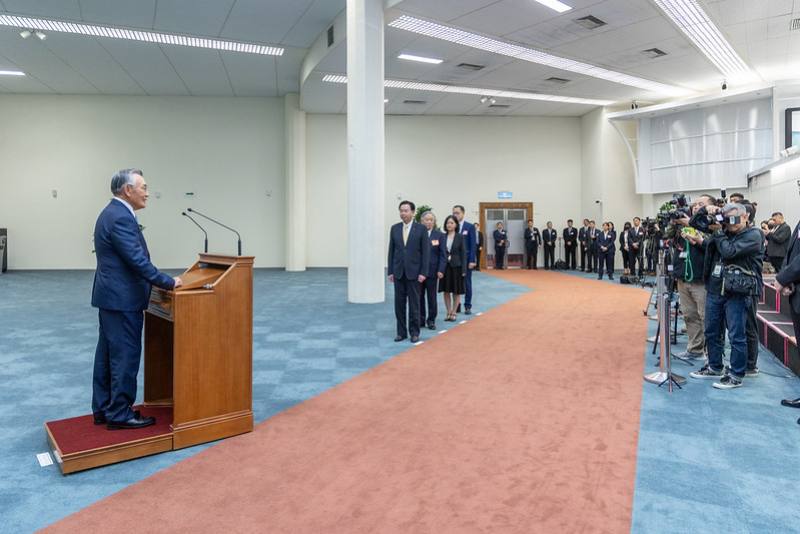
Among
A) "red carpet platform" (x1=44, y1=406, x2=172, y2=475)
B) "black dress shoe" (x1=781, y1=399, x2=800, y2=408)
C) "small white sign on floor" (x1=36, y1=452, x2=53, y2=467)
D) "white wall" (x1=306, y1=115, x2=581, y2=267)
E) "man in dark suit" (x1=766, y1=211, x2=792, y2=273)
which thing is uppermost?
"white wall" (x1=306, y1=115, x2=581, y2=267)

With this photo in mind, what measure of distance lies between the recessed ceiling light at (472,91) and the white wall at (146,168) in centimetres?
413

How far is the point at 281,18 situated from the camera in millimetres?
10000

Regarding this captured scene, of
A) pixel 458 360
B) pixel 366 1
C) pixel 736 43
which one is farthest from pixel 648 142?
pixel 458 360

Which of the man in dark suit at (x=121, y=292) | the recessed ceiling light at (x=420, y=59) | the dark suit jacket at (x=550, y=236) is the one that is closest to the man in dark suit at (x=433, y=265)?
the man in dark suit at (x=121, y=292)

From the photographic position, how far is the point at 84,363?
4977mm

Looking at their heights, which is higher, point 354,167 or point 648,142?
point 648,142

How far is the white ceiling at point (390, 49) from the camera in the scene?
30.0 ft

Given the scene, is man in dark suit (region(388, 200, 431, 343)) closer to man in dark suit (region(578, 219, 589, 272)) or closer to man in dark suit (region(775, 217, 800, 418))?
man in dark suit (region(775, 217, 800, 418))

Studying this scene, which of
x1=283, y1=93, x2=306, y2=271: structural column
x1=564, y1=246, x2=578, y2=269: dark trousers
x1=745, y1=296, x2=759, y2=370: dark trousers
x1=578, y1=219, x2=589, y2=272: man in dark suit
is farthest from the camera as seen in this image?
x1=564, y1=246, x2=578, y2=269: dark trousers

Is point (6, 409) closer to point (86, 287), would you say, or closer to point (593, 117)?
point (86, 287)

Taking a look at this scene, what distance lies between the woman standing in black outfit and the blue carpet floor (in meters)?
0.50

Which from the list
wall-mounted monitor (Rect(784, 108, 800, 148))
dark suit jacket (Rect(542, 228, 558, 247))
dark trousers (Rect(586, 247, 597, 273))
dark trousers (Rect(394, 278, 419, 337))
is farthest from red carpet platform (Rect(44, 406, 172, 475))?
dark suit jacket (Rect(542, 228, 558, 247))

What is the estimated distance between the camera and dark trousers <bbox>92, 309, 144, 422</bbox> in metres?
2.95

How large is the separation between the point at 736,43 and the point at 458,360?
388 inches
